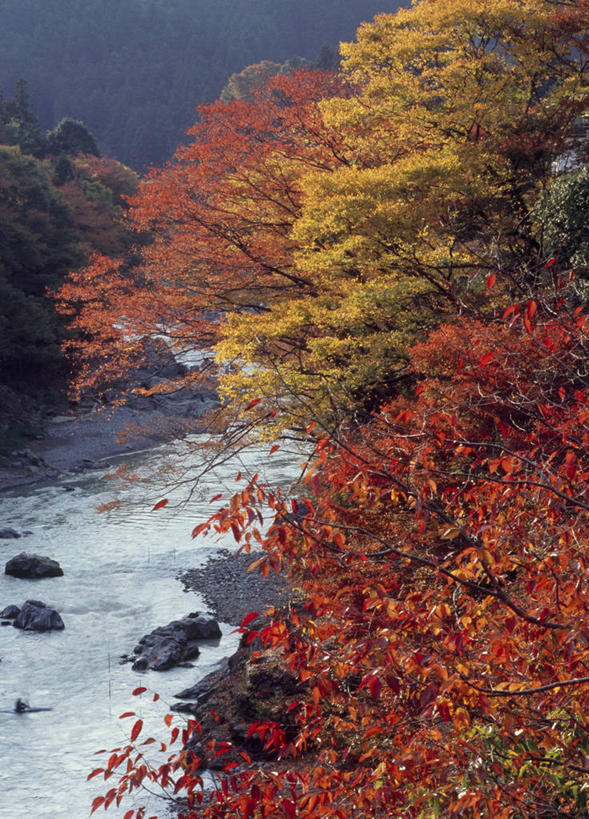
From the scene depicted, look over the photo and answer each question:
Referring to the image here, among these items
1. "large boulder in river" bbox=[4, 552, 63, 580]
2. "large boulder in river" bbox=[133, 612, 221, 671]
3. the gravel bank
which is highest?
"large boulder in river" bbox=[4, 552, 63, 580]

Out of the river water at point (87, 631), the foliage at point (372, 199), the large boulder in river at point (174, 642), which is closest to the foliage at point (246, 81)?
the foliage at point (372, 199)

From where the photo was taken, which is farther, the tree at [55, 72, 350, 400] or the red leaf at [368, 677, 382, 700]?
the tree at [55, 72, 350, 400]

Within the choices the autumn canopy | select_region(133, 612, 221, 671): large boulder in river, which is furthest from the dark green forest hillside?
select_region(133, 612, 221, 671): large boulder in river

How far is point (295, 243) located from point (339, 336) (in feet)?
9.60

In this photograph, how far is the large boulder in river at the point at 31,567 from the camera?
13.3 metres

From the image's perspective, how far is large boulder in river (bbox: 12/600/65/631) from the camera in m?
11.1

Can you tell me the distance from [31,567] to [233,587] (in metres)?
4.11

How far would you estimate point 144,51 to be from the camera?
3406 inches

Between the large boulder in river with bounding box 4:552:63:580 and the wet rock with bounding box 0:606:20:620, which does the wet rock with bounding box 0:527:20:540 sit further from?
the wet rock with bounding box 0:606:20:620

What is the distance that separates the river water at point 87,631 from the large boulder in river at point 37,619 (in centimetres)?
17

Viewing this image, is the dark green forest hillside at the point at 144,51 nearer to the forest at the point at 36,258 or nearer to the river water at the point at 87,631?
the forest at the point at 36,258

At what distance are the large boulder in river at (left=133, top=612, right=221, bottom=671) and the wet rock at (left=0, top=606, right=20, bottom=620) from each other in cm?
251

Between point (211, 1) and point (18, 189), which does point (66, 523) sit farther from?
point (211, 1)

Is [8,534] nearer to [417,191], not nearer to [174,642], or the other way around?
[174,642]
